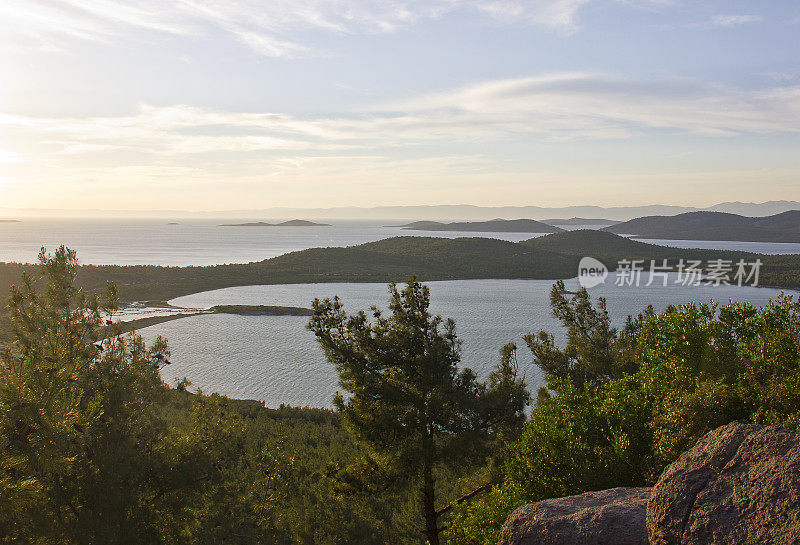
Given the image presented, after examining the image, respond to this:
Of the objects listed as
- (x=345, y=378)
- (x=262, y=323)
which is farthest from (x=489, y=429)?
(x=262, y=323)

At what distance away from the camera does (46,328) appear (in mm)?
14414

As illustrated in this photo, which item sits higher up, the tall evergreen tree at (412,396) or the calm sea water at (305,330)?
the tall evergreen tree at (412,396)

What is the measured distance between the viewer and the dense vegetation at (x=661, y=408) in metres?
9.62

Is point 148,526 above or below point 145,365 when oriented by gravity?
below

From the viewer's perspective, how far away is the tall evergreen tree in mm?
16172

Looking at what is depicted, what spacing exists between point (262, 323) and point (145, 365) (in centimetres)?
5260

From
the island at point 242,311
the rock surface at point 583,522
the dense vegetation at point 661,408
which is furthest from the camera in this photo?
the island at point 242,311

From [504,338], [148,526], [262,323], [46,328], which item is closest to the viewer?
[148,526]

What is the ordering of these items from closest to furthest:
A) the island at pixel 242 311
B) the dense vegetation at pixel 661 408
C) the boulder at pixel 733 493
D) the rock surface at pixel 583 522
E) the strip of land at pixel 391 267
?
the boulder at pixel 733 493 < the rock surface at pixel 583 522 < the dense vegetation at pixel 661 408 < the island at pixel 242 311 < the strip of land at pixel 391 267

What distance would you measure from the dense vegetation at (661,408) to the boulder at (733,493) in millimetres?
2634

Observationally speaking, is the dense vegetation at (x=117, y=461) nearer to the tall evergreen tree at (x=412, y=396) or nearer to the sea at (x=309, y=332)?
the tall evergreen tree at (x=412, y=396)

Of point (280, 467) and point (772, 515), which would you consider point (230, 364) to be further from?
point (772, 515)

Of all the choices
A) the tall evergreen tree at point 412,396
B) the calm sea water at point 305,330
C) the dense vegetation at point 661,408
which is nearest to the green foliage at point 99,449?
the tall evergreen tree at point 412,396

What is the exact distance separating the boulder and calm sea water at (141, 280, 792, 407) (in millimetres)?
29962
